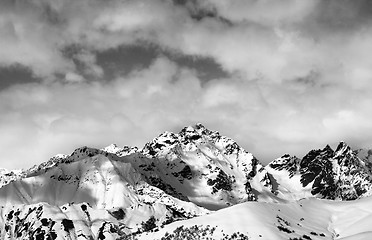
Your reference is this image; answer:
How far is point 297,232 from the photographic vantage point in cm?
10406

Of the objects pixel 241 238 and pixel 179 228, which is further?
pixel 179 228

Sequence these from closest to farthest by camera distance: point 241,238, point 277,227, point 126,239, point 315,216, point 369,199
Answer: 1. point 241,238
2. point 277,227
3. point 126,239
4. point 315,216
5. point 369,199

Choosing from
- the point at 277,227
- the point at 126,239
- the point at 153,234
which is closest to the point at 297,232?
the point at 277,227

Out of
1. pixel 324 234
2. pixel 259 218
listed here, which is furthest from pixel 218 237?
pixel 324 234

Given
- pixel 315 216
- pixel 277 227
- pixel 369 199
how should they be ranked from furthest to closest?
pixel 369 199 < pixel 315 216 < pixel 277 227

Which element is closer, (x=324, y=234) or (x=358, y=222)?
(x=324, y=234)

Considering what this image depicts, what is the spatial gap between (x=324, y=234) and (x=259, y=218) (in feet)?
50.6

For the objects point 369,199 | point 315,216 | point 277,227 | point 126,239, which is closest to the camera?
point 277,227

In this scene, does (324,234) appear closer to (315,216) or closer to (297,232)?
(297,232)

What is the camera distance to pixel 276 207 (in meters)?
120

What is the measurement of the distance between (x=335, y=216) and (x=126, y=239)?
178ft

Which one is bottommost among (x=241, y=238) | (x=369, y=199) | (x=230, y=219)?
(x=241, y=238)

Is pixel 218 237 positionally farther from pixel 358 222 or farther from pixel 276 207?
pixel 358 222

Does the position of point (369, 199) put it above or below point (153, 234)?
above
